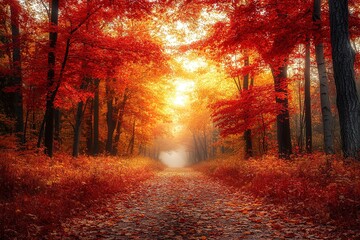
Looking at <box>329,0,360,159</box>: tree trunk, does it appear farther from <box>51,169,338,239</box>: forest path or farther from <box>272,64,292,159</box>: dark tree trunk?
<box>272,64,292,159</box>: dark tree trunk

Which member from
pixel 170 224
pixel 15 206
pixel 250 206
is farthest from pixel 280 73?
pixel 15 206

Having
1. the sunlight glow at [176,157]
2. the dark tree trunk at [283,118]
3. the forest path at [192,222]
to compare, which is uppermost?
the dark tree trunk at [283,118]

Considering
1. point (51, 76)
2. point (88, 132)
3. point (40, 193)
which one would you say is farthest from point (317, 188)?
point (88, 132)

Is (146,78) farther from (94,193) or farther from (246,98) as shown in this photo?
(94,193)

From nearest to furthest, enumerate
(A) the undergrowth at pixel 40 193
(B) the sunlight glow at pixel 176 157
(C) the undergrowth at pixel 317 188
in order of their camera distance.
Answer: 1. (A) the undergrowth at pixel 40 193
2. (C) the undergrowth at pixel 317 188
3. (B) the sunlight glow at pixel 176 157

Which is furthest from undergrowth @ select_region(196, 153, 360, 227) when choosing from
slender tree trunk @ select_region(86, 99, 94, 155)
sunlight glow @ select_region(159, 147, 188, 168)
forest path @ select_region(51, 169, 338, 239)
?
sunlight glow @ select_region(159, 147, 188, 168)

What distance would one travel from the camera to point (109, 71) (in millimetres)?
13414

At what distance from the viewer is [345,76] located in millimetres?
7988

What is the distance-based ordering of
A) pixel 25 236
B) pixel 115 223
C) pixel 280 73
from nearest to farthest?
pixel 25 236, pixel 115 223, pixel 280 73

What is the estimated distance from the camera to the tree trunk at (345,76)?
26.1 ft

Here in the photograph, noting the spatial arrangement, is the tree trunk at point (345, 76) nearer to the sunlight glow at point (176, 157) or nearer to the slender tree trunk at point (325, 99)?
the slender tree trunk at point (325, 99)

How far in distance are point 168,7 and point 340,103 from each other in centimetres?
950

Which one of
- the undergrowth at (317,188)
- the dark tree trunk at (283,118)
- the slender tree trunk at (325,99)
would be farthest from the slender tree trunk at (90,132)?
the slender tree trunk at (325,99)

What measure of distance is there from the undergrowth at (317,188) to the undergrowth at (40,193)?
5604mm
